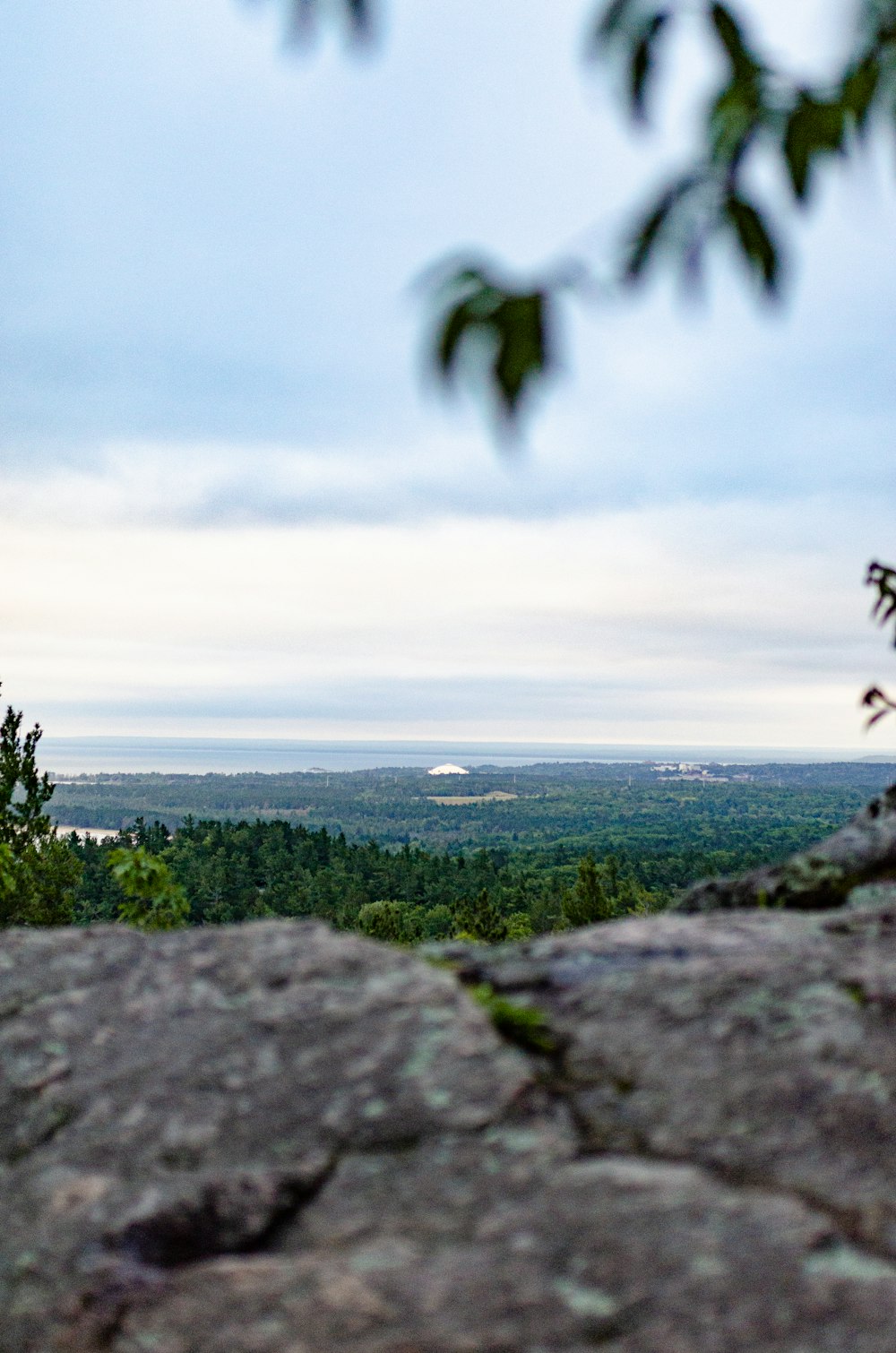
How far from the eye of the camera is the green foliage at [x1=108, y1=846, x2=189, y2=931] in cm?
848

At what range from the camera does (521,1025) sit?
360 centimetres

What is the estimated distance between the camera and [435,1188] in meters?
3.00

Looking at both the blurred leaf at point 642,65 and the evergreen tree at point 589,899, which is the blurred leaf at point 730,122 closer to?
the blurred leaf at point 642,65

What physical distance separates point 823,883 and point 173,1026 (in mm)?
3288

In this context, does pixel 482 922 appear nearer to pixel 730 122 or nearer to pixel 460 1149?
pixel 460 1149

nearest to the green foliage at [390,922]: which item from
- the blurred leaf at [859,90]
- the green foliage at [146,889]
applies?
the green foliage at [146,889]

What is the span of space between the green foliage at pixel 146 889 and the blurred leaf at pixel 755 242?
7480mm

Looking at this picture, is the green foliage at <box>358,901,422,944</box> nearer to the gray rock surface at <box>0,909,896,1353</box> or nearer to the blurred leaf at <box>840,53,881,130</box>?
the gray rock surface at <box>0,909,896,1353</box>

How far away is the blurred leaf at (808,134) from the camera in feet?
7.33

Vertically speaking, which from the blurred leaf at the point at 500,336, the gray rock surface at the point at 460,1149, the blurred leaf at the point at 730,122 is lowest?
the gray rock surface at the point at 460,1149

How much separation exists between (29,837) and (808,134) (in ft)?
134

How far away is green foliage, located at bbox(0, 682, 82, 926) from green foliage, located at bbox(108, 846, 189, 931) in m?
28.7

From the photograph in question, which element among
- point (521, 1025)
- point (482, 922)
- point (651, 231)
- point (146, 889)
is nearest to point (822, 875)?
point (521, 1025)

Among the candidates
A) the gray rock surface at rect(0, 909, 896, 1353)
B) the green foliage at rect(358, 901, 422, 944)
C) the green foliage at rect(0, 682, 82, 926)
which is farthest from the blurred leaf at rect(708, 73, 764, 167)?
the green foliage at rect(358, 901, 422, 944)
